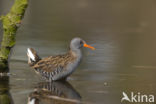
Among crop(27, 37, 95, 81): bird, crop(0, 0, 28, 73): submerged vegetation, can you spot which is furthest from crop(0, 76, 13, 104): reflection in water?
crop(27, 37, 95, 81): bird

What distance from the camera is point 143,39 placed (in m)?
15.5

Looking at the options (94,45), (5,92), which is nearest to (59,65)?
(5,92)

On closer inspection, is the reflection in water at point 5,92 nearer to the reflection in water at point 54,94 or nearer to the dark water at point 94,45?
the dark water at point 94,45

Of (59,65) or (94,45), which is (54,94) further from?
(94,45)

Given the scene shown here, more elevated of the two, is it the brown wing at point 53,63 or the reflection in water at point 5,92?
the brown wing at point 53,63

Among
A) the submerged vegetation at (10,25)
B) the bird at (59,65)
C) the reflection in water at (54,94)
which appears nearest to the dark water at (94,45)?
the reflection in water at (54,94)

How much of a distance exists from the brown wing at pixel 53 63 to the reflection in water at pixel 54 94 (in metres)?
0.34

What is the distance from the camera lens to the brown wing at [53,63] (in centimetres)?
942

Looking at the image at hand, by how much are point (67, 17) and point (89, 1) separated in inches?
178

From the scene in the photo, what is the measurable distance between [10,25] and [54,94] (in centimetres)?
218

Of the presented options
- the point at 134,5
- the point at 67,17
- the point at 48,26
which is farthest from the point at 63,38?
the point at 134,5

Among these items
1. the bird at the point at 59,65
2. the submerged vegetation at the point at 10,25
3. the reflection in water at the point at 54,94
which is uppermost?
the submerged vegetation at the point at 10,25

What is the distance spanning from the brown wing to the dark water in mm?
299

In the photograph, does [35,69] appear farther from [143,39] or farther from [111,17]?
[111,17]
